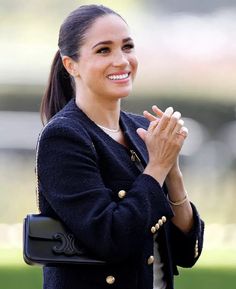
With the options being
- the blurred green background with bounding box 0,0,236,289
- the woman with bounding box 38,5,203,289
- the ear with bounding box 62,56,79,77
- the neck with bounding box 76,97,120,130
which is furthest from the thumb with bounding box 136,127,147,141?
the blurred green background with bounding box 0,0,236,289

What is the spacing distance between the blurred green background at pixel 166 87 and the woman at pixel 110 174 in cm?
340

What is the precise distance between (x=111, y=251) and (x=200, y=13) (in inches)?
159

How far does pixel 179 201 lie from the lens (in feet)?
9.41

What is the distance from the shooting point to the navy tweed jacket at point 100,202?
104 inches

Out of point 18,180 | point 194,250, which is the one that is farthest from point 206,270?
point 194,250

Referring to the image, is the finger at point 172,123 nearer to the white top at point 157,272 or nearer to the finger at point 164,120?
the finger at point 164,120

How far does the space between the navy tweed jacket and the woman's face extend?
9 centimetres

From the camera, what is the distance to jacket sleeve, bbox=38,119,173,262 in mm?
2639

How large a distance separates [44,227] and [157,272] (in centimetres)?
32

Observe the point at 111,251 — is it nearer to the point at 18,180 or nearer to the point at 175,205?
the point at 175,205

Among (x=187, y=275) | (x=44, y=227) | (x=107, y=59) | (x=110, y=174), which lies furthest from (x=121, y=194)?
(x=187, y=275)

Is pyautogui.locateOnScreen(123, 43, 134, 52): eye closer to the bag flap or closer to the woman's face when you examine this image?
the woman's face

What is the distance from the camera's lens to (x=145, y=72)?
6.49 metres

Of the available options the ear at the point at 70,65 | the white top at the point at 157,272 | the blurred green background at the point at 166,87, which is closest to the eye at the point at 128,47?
the ear at the point at 70,65
